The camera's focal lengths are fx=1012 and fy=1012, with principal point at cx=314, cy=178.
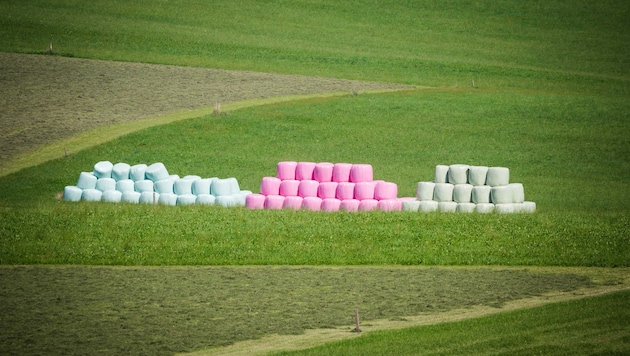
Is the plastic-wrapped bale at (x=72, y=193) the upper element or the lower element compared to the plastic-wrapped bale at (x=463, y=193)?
upper

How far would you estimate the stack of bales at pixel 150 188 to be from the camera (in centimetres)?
3156

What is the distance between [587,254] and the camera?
25141 mm

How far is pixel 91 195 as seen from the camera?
1272 inches

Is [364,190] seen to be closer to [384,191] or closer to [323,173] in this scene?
[384,191]

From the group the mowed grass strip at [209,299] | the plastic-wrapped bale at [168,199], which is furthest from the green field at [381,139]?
the plastic-wrapped bale at [168,199]

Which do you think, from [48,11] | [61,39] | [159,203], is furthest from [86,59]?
[159,203]

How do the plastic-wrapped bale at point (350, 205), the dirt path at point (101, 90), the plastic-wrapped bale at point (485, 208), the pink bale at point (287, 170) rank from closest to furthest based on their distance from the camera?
the plastic-wrapped bale at point (485, 208) < the plastic-wrapped bale at point (350, 205) < the pink bale at point (287, 170) < the dirt path at point (101, 90)

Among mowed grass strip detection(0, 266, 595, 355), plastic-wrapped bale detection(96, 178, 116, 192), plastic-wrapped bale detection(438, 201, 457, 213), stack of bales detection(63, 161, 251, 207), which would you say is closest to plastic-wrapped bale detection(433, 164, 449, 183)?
plastic-wrapped bale detection(438, 201, 457, 213)

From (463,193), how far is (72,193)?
1251cm

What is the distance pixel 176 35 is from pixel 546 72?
23486 millimetres

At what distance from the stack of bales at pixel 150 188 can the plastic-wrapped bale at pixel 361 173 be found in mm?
3559

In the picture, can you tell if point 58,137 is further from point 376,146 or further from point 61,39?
point 61,39

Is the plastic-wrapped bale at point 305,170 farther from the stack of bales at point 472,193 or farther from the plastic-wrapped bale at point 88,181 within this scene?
the plastic-wrapped bale at point 88,181

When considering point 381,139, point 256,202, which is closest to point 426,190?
point 256,202
